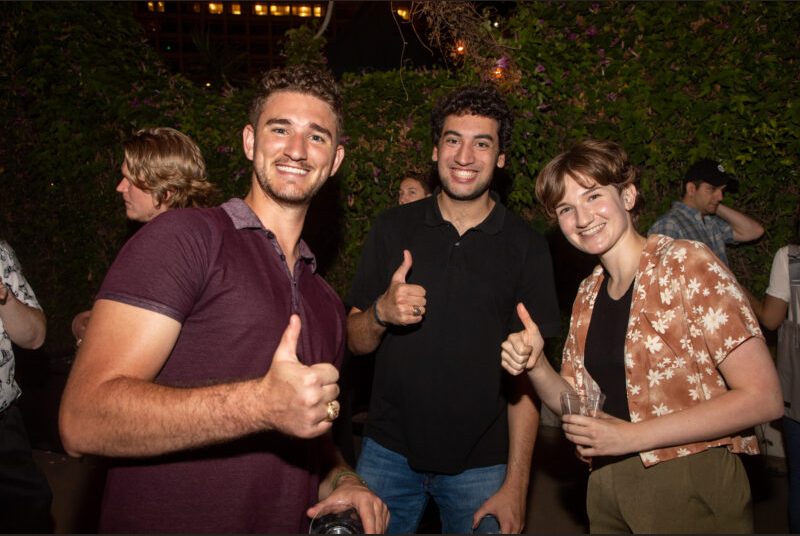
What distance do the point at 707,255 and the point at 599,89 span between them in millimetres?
2614

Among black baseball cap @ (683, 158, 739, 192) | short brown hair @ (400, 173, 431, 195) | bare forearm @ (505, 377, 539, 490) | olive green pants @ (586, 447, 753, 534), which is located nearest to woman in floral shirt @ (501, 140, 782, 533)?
olive green pants @ (586, 447, 753, 534)

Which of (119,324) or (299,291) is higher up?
(299,291)

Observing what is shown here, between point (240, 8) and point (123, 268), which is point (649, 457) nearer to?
point (123, 268)

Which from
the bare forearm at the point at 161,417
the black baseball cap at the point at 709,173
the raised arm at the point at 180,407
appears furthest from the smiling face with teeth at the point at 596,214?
the black baseball cap at the point at 709,173

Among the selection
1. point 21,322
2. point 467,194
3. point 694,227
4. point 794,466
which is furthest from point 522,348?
point 694,227

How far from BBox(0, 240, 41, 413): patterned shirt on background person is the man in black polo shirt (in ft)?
5.02

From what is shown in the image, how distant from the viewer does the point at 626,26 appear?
4125 mm

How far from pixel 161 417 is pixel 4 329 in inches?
72.0

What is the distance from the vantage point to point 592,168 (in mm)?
2188

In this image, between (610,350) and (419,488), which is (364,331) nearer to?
(419,488)

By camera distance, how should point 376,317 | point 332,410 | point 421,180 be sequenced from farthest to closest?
point 421,180 → point 376,317 → point 332,410

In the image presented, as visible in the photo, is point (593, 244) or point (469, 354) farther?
point (469, 354)

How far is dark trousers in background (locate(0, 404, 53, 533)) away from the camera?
245 centimetres

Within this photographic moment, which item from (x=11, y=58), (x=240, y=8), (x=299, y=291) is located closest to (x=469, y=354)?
(x=299, y=291)
